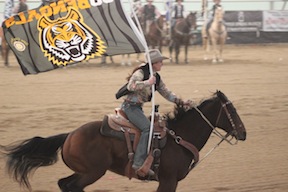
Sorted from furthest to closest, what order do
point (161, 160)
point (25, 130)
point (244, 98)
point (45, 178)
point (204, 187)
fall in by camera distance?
1. point (244, 98)
2. point (25, 130)
3. point (45, 178)
4. point (204, 187)
5. point (161, 160)

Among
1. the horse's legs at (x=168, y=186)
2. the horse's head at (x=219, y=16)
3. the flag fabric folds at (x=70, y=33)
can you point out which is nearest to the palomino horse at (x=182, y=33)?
the horse's head at (x=219, y=16)

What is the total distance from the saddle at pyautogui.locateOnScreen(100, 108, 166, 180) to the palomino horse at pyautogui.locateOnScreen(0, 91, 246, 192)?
0.06 meters

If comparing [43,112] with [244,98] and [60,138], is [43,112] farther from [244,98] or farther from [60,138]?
[60,138]

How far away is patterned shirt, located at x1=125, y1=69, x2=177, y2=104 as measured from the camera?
718 centimetres

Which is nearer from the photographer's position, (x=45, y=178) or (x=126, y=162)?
(x=126, y=162)

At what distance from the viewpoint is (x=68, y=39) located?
25.3 feet

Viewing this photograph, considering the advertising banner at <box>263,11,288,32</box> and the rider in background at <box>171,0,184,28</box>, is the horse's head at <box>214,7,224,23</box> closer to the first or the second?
the rider in background at <box>171,0,184,28</box>

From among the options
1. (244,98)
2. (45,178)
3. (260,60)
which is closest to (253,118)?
(244,98)

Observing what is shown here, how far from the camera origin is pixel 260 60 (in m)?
24.2

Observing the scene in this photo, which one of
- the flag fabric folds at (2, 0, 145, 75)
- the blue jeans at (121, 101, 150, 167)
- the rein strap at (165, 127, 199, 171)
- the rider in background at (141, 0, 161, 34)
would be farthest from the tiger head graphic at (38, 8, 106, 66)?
the rider in background at (141, 0, 161, 34)

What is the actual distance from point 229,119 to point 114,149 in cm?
140

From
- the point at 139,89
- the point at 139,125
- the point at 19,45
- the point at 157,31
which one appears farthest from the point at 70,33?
the point at 157,31

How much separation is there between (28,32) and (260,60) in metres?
17.5

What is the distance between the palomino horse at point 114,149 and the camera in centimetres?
734
